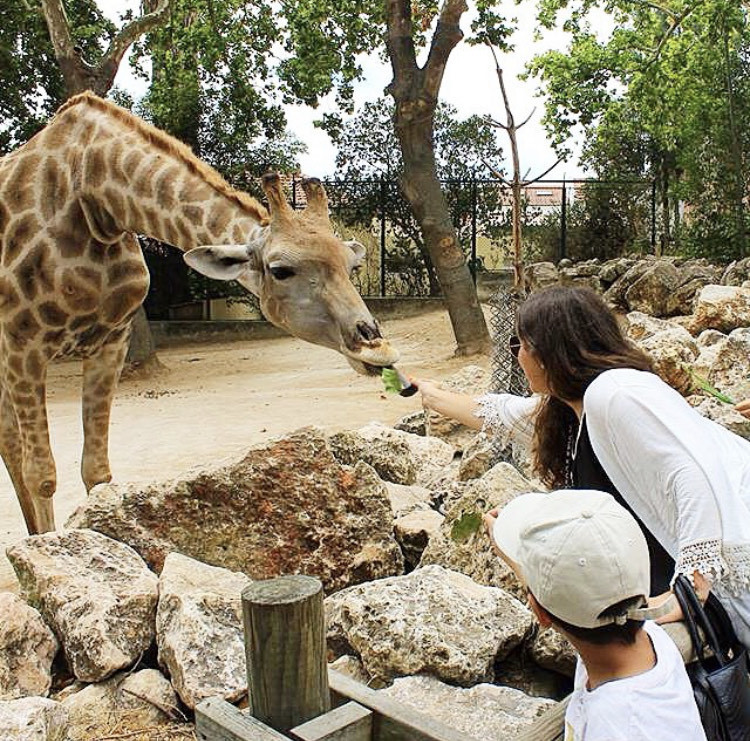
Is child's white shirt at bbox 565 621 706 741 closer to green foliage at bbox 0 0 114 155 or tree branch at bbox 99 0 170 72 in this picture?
tree branch at bbox 99 0 170 72

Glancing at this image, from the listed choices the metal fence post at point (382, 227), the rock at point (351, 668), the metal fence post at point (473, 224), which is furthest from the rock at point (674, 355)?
the metal fence post at point (382, 227)

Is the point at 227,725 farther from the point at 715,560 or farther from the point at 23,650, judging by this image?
the point at 23,650

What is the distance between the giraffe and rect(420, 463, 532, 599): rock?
865 millimetres

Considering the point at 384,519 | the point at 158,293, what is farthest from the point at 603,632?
the point at 158,293

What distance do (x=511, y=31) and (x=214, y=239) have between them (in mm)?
A: 8987

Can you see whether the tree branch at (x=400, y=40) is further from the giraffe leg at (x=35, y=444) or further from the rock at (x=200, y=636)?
Answer: the rock at (x=200, y=636)

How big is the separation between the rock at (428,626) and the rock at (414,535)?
32.5 inches

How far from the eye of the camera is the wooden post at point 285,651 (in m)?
1.90

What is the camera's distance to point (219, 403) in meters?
10.1

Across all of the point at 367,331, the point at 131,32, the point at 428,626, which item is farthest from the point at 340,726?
the point at 131,32

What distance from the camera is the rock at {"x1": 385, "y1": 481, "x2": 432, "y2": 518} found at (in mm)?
4375

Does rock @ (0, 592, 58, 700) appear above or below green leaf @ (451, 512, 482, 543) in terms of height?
below

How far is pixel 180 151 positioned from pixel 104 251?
0.67 meters

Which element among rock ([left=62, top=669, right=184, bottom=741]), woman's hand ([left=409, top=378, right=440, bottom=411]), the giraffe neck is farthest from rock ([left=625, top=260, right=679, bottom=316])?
rock ([left=62, top=669, right=184, bottom=741])
